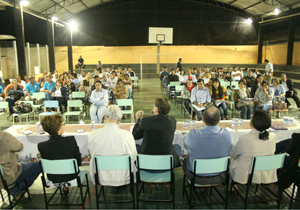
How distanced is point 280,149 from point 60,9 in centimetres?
1523

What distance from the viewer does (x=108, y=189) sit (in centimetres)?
327

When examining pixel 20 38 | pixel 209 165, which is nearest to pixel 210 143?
pixel 209 165

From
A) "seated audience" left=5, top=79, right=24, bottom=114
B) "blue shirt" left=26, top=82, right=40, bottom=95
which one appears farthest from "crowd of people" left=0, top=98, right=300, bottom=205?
"blue shirt" left=26, top=82, right=40, bottom=95

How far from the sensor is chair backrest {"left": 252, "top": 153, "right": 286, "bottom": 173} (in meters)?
2.58

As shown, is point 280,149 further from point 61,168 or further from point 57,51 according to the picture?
point 57,51

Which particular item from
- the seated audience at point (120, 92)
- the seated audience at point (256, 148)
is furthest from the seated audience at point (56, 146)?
the seated audience at point (120, 92)

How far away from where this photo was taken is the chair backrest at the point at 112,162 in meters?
2.55

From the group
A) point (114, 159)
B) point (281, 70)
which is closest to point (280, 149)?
point (114, 159)

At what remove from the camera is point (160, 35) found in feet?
58.5

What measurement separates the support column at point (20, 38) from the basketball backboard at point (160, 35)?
30.9 ft

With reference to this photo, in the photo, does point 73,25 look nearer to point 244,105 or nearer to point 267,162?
point 244,105

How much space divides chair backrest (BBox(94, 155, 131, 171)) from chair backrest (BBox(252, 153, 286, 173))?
1344 millimetres

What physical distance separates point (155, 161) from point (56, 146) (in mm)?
1078

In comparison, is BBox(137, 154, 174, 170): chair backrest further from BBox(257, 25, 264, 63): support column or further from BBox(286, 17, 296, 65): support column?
BBox(257, 25, 264, 63): support column
